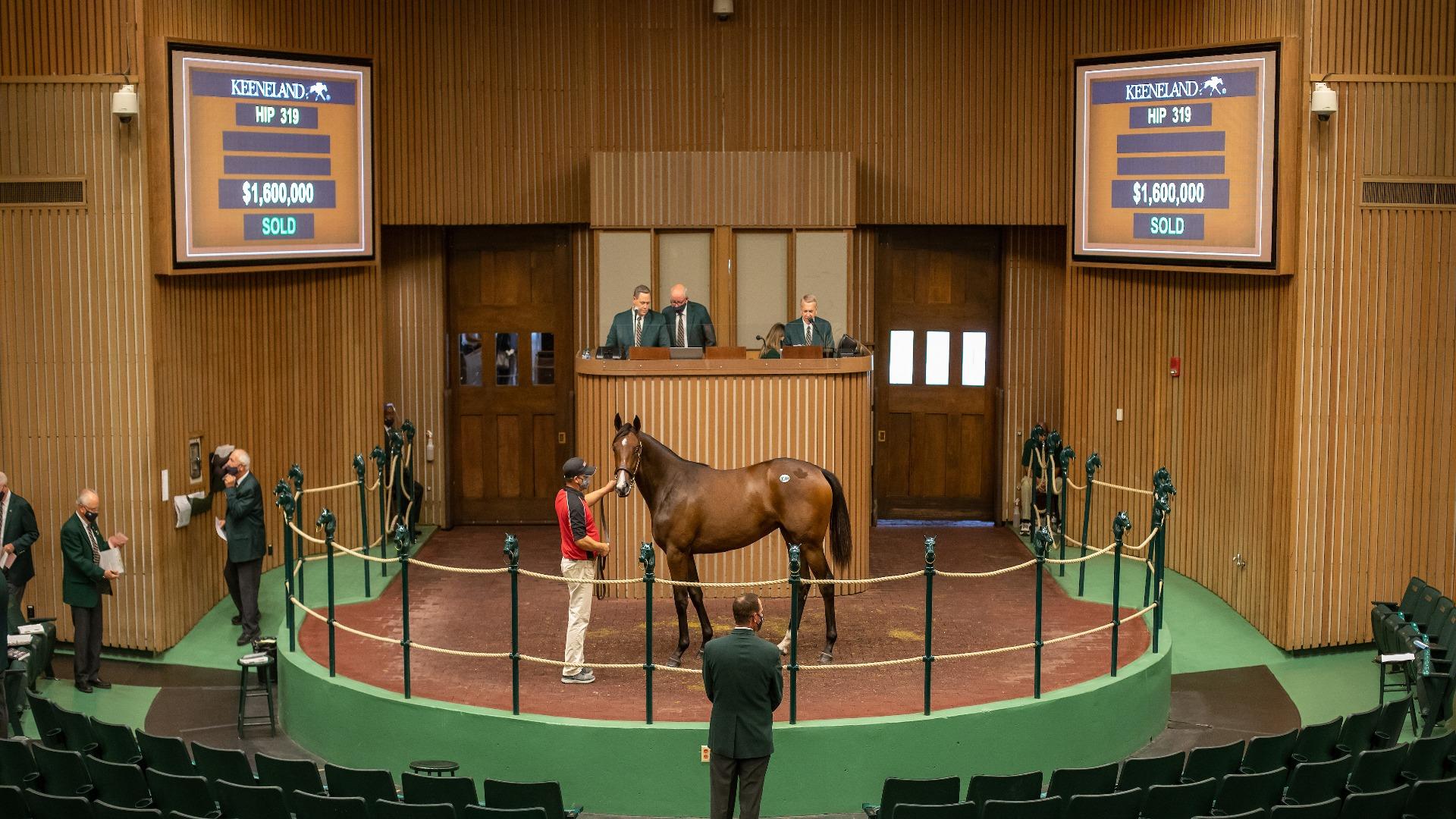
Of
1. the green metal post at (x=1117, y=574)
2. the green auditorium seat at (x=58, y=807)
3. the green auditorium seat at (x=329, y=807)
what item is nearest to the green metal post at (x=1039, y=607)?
the green metal post at (x=1117, y=574)

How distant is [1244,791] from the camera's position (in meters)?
8.98

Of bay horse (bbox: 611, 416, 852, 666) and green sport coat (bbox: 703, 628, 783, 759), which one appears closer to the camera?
green sport coat (bbox: 703, 628, 783, 759)

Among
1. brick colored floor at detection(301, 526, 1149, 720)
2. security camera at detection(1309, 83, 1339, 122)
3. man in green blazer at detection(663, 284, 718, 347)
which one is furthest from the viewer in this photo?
man in green blazer at detection(663, 284, 718, 347)

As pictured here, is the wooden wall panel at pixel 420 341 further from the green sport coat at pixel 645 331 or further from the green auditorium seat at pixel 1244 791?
the green auditorium seat at pixel 1244 791

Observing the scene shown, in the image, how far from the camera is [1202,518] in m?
15.5

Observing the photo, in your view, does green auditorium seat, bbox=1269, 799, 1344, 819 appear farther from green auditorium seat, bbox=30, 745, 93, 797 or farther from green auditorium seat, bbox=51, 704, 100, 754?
green auditorium seat, bbox=51, 704, 100, 754

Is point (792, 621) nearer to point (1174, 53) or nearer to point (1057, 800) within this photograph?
point (1057, 800)

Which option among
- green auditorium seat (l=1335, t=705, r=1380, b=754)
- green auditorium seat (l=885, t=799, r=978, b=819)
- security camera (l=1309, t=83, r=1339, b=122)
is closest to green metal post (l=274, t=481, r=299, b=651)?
green auditorium seat (l=885, t=799, r=978, b=819)

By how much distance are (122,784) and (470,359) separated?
356 inches

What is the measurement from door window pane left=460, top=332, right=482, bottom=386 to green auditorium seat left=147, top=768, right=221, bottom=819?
905cm

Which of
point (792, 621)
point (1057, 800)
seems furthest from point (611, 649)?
point (1057, 800)

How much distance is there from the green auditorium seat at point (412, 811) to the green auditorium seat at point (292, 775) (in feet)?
2.59

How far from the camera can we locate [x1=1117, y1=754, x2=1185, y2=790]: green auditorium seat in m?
9.28

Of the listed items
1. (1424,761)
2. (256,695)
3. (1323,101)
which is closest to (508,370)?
(256,695)
